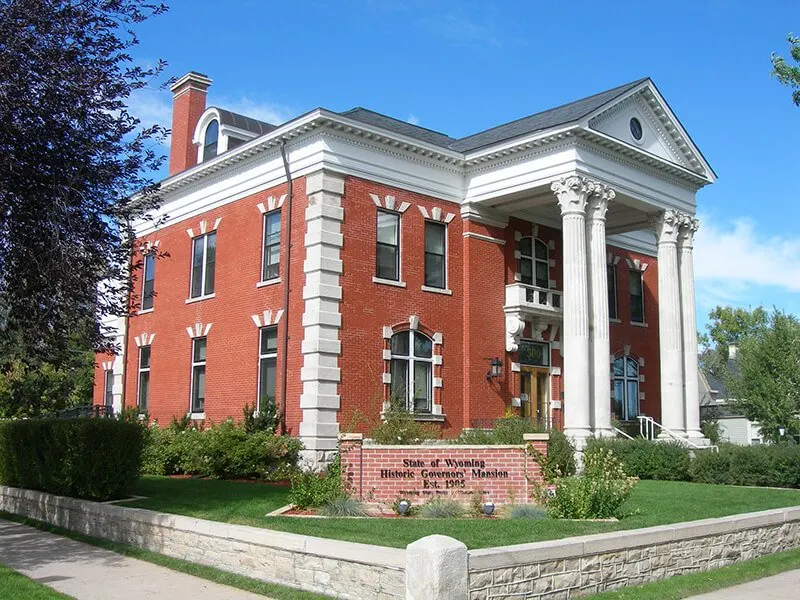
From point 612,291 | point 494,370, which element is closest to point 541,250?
point 612,291

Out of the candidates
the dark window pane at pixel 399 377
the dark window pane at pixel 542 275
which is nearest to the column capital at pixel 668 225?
the dark window pane at pixel 542 275

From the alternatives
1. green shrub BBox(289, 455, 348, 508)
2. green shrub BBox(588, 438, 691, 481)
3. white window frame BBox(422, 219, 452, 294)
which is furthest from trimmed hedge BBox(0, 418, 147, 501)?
green shrub BBox(588, 438, 691, 481)

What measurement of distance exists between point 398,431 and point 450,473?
22.6ft

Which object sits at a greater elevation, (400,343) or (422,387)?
(400,343)

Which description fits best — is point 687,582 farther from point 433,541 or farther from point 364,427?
point 364,427

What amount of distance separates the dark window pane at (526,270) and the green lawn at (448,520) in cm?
927

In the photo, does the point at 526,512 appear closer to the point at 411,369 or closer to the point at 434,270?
the point at 411,369

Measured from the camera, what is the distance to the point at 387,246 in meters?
25.0

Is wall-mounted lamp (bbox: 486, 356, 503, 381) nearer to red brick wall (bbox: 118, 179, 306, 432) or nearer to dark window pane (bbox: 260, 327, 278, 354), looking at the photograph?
red brick wall (bbox: 118, 179, 306, 432)

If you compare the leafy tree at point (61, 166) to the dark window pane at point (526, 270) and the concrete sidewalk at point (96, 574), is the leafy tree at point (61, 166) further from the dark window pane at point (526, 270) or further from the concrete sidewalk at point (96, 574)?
the dark window pane at point (526, 270)

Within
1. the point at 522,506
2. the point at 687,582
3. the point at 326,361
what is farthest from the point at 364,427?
the point at 687,582

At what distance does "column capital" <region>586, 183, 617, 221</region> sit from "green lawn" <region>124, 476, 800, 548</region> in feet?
27.0

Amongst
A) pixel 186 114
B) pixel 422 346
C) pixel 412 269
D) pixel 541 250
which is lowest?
pixel 422 346

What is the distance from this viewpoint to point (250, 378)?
2491cm
